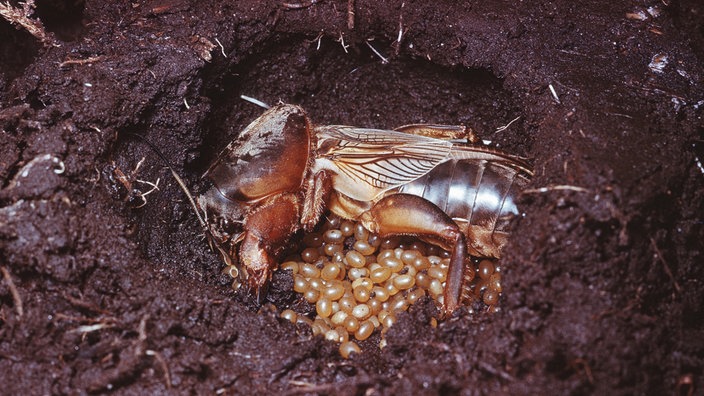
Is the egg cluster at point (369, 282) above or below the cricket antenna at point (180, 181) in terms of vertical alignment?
below

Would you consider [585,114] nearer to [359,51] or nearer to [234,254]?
[359,51]

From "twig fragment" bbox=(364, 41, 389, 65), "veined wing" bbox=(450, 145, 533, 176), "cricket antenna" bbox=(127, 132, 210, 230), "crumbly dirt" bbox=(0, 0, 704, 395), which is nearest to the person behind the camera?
"crumbly dirt" bbox=(0, 0, 704, 395)

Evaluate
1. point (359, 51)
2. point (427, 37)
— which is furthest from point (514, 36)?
point (359, 51)

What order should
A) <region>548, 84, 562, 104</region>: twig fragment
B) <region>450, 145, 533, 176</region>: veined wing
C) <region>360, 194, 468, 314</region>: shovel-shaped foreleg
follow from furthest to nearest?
<region>450, 145, 533, 176</region>: veined wing → <region>548, 84, 562, 104</region>: twig fragment → <region>360, 194, 468, 314</region>: shovel-shaped foreleg

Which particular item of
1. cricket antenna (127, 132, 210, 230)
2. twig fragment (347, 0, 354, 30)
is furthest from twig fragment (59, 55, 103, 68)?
twig fragment (347, 0, 354, 30)

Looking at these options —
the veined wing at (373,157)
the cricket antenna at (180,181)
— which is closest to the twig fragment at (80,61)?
the cricket antenna at (180,181)

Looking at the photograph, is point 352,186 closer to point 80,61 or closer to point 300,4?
point 300,4

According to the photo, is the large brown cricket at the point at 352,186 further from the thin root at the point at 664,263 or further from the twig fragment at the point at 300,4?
the thin root at the point at 664,263

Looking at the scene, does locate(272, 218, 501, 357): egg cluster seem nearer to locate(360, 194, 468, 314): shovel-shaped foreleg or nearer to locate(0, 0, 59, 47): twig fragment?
locate(360, 194, 468, 314): shovel-shaped foreleg
